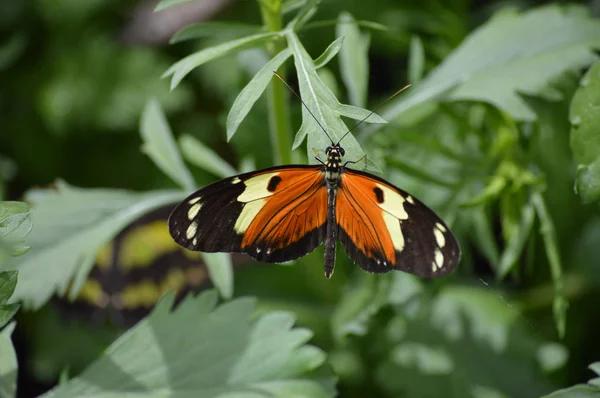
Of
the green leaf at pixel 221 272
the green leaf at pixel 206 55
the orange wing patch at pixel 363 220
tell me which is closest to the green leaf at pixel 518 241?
the orange wing patch at pixel 363 220

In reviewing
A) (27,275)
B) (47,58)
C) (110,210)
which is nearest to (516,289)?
(110,210)

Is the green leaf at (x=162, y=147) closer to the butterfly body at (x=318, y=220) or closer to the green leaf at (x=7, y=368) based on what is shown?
the butterfly body at (x=318, y=220)

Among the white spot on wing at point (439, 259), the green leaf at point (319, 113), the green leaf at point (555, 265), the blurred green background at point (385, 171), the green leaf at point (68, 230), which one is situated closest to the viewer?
the green leaf at point (319, 113)

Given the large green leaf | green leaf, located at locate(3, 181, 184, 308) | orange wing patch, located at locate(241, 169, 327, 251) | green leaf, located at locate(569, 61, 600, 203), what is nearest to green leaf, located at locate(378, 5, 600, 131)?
green leaf, located at locate(569, 61, 600, 203)

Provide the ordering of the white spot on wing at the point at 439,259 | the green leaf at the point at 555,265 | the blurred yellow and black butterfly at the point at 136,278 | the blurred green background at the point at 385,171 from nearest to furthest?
the white spot on wing at the point at 439,259 < the green leaf at the point at 555,265 < the blurred green background at the point at 385,171 < the blurred yellow and black butterfly at the point at 136,278

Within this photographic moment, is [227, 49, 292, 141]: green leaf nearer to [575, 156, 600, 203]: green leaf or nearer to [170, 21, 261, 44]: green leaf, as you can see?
[170, 21, 261, 44]: green leaf

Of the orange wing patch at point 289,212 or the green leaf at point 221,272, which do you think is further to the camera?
the green leaf at point 221,272

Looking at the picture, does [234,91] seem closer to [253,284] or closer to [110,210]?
[110,210]

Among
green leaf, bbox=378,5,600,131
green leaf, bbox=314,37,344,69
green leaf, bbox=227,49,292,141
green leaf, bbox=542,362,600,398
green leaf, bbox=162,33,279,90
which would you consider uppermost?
green leaf, bbox=378,5,600,131
